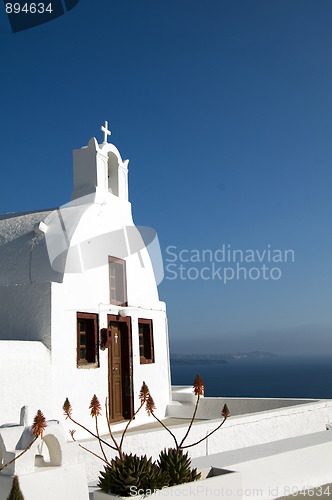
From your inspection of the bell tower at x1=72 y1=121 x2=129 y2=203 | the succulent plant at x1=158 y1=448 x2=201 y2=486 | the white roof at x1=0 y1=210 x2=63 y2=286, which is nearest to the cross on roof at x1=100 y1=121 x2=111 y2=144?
the bell tower at x1=72 y1=121 x2=129 y2=203

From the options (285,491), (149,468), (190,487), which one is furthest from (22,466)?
(285,491)

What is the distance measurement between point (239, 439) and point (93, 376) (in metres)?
3.03

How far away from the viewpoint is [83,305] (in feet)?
33.0

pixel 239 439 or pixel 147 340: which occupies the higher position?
pixel 147 340

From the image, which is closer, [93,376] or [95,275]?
[93,376]

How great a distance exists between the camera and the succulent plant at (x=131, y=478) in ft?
16.6

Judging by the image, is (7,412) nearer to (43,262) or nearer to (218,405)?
(43,262)

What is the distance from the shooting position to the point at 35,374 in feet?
27.7

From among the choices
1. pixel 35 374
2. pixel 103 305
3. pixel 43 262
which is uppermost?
pixel 43 262

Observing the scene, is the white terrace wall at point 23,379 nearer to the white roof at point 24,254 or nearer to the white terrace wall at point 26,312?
the white terrace wall at point 26,312

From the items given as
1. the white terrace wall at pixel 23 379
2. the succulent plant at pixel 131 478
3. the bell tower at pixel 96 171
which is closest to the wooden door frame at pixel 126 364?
the white terrace wall at pixel 23 379

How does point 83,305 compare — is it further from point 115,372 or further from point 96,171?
point 96,171

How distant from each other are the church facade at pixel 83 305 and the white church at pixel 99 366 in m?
0.03

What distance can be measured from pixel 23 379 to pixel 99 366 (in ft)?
7.45
